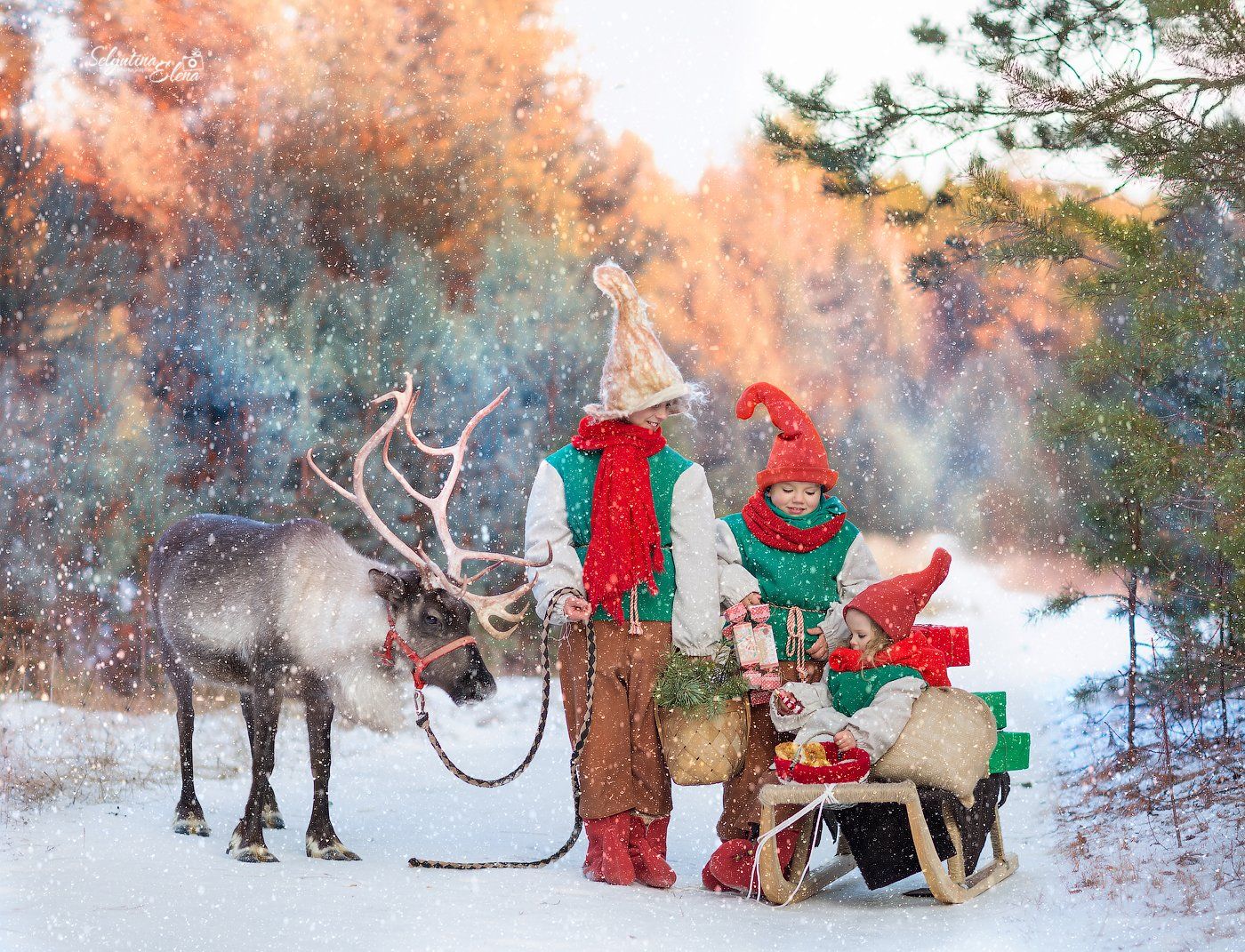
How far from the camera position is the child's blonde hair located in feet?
15.1

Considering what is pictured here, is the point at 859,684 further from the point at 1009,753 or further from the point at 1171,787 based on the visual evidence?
the point at 1171,787

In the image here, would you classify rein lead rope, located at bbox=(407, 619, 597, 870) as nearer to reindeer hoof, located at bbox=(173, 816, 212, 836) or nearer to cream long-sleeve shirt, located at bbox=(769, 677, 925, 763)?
cream long-sleeve shirt, located at bbox=(769, 677, 925, 763)

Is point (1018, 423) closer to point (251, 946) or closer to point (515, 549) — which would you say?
point (515, 549)

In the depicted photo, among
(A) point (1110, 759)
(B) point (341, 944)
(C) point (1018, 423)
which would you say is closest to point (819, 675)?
(B) point (341, 944)

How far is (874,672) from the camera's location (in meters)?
4.60

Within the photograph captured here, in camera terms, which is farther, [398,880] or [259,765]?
[259,765]

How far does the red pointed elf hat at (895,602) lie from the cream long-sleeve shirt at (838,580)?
28 cm

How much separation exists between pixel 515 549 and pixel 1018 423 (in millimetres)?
7735

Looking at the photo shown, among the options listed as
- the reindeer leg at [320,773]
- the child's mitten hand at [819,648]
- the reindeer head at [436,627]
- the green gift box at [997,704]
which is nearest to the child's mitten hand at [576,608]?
the reindeer head at [436,627]

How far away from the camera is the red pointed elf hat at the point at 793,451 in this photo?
16.4 feet

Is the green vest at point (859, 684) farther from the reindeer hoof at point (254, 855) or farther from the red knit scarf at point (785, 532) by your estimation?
the reindeer hoof at point (254, 855)

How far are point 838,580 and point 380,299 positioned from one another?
24.6 feet

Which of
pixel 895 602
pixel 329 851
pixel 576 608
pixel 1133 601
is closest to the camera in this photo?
pixel 895 602

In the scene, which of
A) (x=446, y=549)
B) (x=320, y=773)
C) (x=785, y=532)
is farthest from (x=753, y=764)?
(x=320, y=773)
